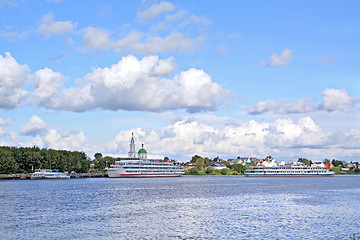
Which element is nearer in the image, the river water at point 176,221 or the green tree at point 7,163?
the river water at point 176,221

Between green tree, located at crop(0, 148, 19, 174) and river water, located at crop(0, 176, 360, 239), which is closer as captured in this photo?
river water, located at crop(0, 176, 360, 239)

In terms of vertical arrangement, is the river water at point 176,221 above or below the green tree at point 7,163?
below

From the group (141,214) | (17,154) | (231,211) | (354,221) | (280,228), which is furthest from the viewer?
(17,154)

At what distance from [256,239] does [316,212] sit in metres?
27.6

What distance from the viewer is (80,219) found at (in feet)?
197

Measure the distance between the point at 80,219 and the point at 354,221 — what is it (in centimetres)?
3902

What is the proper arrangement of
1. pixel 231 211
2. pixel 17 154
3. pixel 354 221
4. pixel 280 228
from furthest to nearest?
pixel 17 154 < pixel 231 211 < pixel 354 221 < pixel 280 228

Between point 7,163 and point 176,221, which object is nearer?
→ point 176,221

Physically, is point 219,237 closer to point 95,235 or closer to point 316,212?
point 95,235

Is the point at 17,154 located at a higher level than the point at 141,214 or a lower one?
higher

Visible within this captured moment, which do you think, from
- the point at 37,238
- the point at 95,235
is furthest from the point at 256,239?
the point at 37,238

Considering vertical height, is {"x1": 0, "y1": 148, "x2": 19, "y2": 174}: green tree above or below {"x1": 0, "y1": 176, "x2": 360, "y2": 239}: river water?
above

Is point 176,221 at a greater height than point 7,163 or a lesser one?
lesser

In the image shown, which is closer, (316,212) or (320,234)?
(320,234)
